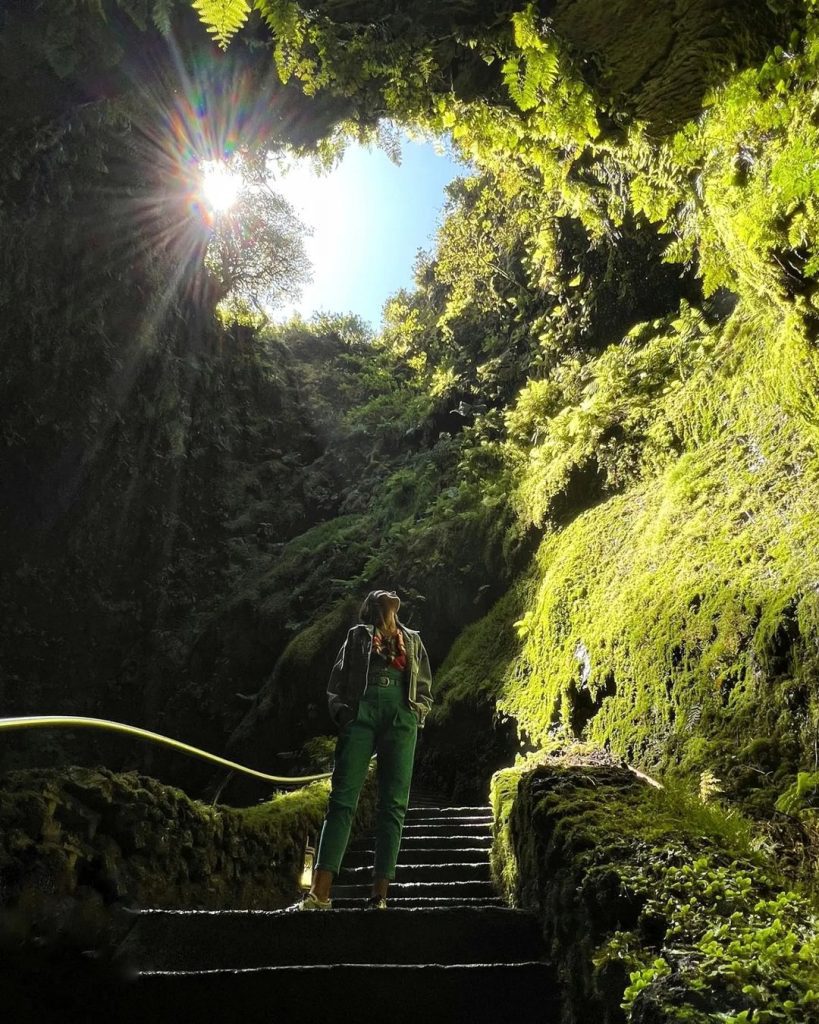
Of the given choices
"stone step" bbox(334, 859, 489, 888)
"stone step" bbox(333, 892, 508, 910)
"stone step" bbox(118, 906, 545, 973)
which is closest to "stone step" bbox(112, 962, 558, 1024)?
"stone step" bbox(118, 906, 545, 973)

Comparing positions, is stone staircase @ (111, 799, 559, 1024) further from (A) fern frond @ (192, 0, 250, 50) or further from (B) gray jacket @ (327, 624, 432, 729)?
(A) fern frond @ (192, 0, 250, 50)

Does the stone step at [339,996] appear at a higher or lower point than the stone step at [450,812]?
lower

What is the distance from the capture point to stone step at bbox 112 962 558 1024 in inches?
101

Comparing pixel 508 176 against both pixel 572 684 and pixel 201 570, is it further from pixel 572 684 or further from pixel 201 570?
pixel 201 570

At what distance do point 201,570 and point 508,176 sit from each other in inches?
463

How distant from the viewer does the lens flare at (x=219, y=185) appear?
46.8 feet

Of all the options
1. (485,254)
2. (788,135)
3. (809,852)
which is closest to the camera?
(809,852)

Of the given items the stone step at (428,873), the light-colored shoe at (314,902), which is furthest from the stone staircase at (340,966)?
the stone step at (428,873)

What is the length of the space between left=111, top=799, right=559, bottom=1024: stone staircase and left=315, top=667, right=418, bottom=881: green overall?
589 mm

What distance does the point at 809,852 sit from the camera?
3.01 meters

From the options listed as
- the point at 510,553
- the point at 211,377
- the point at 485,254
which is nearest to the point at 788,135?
the point at 510,553

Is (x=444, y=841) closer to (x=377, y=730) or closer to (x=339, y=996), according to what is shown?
(x=377, y=730)

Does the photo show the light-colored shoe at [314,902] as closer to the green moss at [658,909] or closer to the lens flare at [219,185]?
the green moss at [658,909]

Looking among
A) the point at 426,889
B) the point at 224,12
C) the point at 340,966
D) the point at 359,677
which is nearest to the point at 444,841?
the point at 426,889
